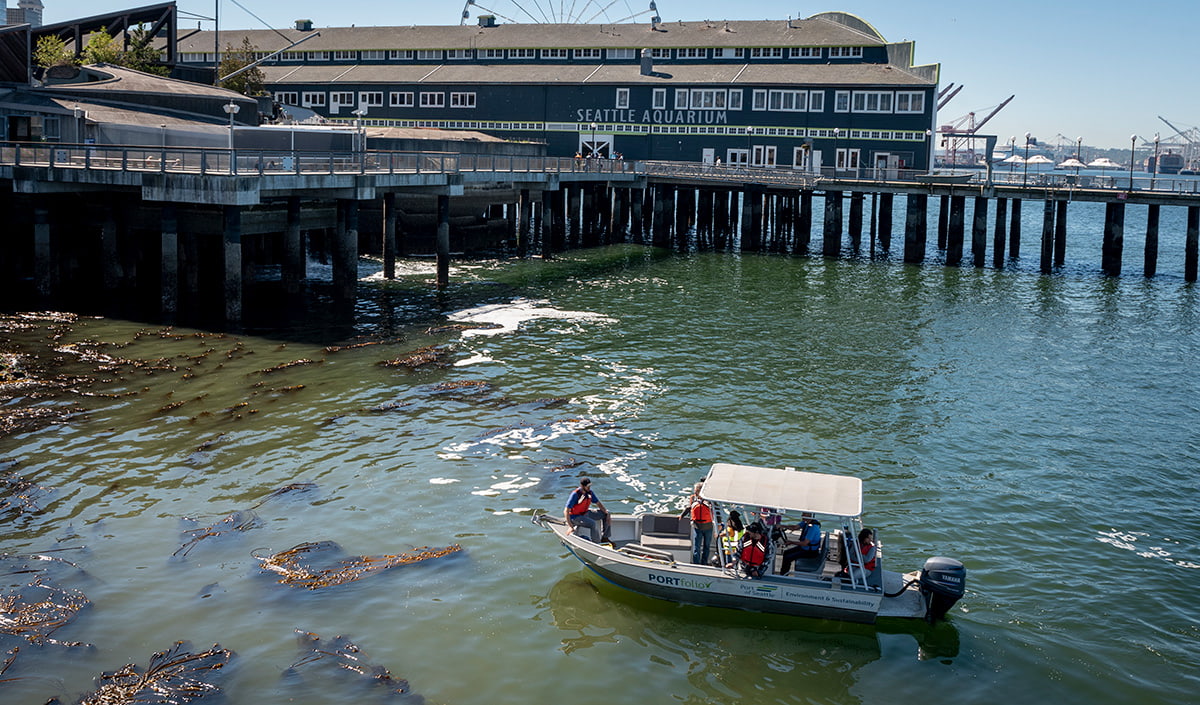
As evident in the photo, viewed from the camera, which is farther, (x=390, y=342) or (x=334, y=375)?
(x=390, y=342)

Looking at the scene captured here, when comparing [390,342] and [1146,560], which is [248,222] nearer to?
[390,342]

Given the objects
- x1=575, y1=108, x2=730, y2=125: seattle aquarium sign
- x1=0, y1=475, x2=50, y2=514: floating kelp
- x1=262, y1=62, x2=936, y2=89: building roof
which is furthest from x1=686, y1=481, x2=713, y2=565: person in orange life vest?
x1=575, y1=108, x2=730, y2=125: seattle aquarium sign

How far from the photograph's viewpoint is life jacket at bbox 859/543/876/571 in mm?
17281

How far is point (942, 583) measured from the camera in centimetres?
1667

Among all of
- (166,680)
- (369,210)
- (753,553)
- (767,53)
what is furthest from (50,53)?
(753,553)

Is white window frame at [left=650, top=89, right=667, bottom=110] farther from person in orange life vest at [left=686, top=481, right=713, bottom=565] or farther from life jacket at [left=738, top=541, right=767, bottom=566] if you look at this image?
life jacket at [left=738, top=541, right=767, bottom=566]

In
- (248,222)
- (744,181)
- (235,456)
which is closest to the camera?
(235,456)

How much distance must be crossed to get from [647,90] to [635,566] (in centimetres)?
6860

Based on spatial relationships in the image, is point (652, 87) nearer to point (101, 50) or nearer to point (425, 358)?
point (101, 50)

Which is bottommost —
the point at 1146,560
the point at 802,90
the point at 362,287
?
the point at 1146,560

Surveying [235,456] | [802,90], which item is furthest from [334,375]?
[802,90]

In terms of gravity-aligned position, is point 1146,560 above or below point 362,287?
below

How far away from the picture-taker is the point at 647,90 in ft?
269

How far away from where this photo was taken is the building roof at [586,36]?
81.5 meters
